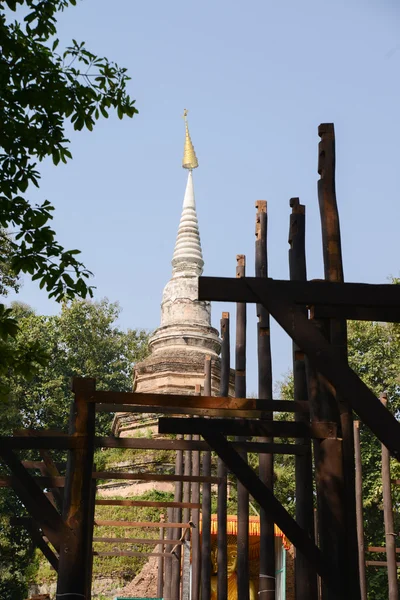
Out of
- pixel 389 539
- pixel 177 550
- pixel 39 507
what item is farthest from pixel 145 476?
pixel 177 550

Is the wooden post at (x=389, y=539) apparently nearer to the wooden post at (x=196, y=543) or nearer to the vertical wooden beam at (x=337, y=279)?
the wooden post at (x=196, y=543)

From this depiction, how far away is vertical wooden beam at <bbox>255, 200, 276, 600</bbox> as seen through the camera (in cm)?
1312

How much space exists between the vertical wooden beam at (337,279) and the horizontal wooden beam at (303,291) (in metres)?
0.82

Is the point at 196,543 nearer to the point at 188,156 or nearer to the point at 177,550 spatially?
the point at 177,550

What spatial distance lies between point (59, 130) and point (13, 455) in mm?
3380

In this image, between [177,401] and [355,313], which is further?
[177,401]

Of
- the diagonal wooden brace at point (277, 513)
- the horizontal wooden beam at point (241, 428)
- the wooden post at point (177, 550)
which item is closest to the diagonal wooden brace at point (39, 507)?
the horizontal wooden beam at point (241, 428)

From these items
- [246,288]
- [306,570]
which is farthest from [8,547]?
[246,288]

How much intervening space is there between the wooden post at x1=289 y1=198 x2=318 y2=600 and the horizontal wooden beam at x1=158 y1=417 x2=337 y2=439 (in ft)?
2.25

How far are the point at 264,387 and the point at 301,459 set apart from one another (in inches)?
140

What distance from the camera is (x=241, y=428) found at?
8.54 metres

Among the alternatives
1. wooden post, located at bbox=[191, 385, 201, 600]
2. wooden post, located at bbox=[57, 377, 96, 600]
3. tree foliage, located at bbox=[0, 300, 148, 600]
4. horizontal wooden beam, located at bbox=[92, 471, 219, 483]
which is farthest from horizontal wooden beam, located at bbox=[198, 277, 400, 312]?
tree foliage, located at bbox=[0, 300, 148, 600]

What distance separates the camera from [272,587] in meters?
13.0

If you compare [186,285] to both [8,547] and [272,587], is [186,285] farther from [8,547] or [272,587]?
[272,587]
